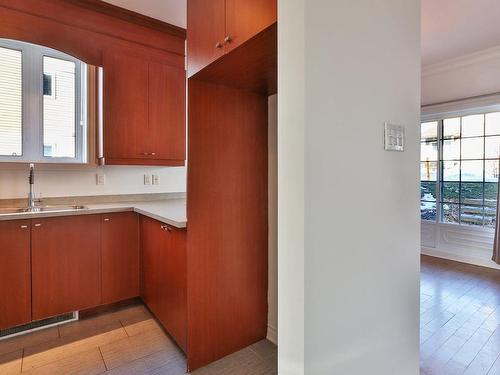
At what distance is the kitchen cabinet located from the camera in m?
1.79

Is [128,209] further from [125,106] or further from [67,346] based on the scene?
[67,346]

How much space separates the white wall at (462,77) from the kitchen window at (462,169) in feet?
1.25

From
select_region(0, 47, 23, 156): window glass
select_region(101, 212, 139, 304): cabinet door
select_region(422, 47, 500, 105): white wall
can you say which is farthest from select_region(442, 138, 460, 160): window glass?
select_region(0, 47, 23, 156): window glass

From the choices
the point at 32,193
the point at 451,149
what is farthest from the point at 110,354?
the point at 451,149

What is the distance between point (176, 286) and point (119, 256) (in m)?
0.90

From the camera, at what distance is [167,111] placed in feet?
9.40

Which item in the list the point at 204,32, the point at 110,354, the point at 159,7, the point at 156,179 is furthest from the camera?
the point at 156,179

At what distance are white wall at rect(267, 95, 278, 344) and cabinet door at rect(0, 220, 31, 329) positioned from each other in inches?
67.6

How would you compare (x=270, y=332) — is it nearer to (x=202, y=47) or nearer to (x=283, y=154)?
(x=283, y=154)

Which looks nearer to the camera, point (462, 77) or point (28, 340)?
point (28, 340)

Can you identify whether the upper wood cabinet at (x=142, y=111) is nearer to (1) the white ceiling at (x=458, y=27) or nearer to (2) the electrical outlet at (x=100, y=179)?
(2) the electrical outlet at (x=100, y=179)

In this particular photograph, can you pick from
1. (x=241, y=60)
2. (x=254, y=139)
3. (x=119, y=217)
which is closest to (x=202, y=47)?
(x=241, y=60)

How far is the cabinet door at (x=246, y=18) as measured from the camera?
1.10 m

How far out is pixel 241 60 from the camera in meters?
1.42
